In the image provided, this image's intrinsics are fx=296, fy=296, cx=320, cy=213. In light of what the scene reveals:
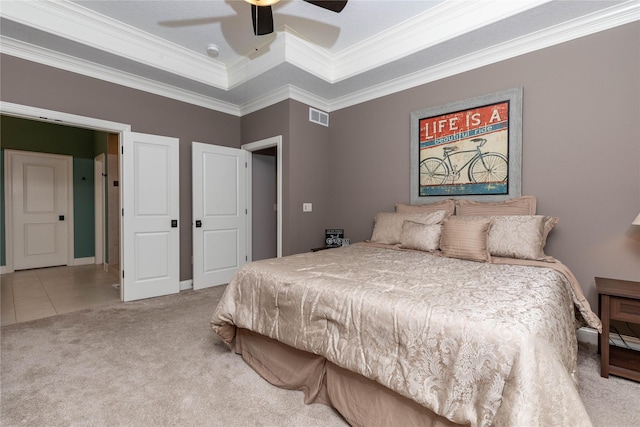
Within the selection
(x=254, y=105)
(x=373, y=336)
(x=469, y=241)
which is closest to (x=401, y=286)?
(x=373, y=336)

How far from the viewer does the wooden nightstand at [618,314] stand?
1891 mm

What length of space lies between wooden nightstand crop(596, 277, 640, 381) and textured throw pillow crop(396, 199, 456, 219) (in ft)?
4.27

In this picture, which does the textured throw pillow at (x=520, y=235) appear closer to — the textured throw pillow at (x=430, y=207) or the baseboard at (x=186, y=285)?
→ the textured throw pillow at (x=430, y=207)

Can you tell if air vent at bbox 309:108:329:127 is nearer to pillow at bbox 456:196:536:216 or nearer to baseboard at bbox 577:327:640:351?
pillow at bbox 456:196:536:216

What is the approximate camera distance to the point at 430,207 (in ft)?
10.6

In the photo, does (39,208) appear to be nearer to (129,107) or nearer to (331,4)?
(129,107)

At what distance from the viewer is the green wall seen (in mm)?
5355

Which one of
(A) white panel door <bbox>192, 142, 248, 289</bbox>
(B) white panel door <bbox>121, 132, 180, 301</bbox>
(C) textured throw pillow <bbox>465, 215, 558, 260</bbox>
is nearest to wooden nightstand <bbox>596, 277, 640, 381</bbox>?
(C) textured throw pillow <bbox>465, 215, 558, 260</bbox>

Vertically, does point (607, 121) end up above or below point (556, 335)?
above

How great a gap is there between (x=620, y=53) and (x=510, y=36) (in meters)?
0.81

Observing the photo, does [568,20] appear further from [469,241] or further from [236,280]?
[236,280]

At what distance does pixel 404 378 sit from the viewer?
129cm

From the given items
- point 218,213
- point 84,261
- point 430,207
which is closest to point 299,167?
point 218,213

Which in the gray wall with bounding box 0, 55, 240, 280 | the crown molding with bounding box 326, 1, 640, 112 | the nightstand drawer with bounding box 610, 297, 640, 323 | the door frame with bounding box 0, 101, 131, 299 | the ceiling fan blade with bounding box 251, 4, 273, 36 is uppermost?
the crown molding with bounding box 326, 1, 640, 112
